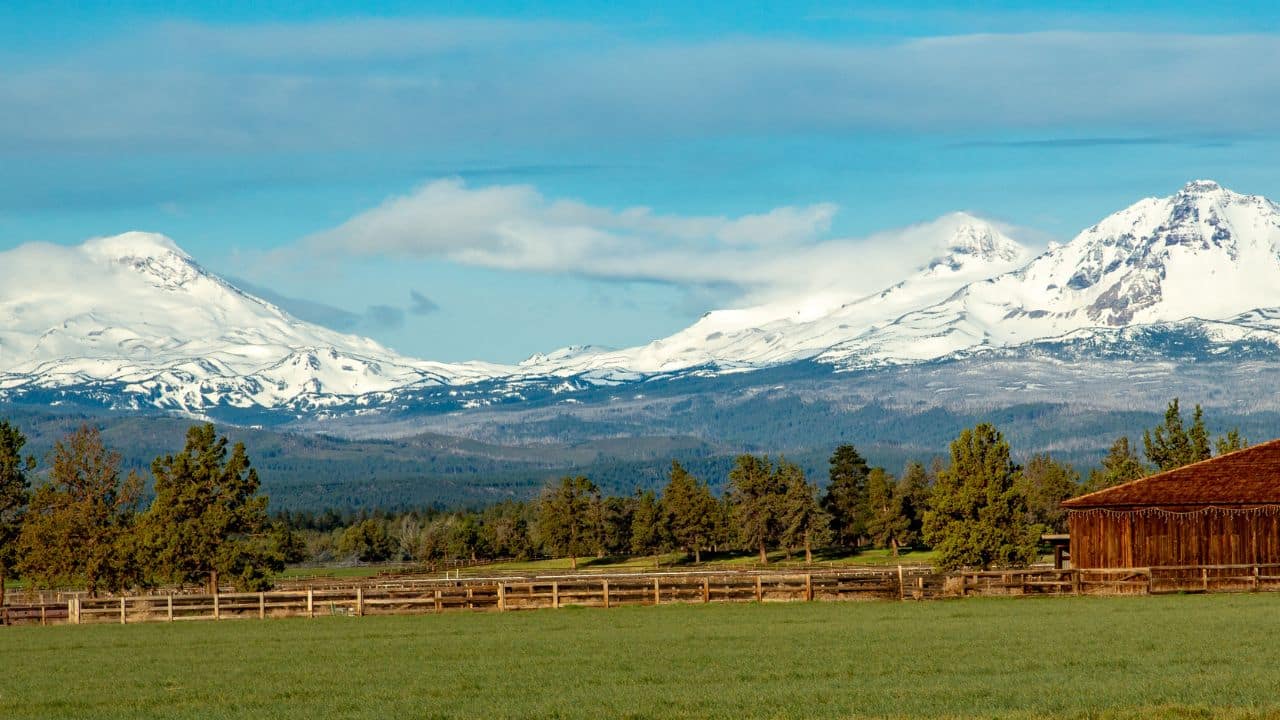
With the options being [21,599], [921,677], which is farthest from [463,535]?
[921,677]

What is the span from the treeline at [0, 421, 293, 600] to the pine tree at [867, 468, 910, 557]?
70.2m

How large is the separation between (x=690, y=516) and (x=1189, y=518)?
8639 cm

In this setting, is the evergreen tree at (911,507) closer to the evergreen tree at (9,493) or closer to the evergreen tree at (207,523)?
the evergreen tree at (207,523)

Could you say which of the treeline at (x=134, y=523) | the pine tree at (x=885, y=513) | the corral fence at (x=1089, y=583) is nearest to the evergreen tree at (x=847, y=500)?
the pine tree at (x=885, y=513)

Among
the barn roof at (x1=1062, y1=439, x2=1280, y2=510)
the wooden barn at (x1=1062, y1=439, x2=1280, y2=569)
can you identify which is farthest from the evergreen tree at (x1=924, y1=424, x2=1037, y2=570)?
the barn roof at (x1=1062, y1=439, x2=1280, y2=510)

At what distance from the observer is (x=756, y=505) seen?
5615 inches

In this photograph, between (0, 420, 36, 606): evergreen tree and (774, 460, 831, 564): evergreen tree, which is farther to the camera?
(774, 460, 831, 564): evergreen tree

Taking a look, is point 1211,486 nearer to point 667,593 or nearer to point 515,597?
point 667,593

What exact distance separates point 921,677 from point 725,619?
17.7 meters

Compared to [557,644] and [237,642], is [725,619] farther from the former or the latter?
[237,642]

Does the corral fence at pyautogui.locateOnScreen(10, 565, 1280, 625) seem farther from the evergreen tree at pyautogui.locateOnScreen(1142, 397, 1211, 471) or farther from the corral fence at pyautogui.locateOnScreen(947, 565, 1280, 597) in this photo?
the evergreen tree at pyautogui.locateOnScreen(1142, 397, 1211, 471)

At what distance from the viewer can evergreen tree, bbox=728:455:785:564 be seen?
142 m

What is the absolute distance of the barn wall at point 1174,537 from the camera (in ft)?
207

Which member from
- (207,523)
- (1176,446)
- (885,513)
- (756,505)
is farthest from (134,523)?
(885,513)
